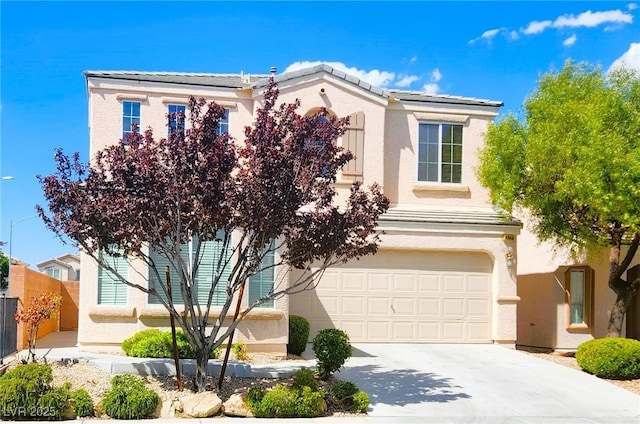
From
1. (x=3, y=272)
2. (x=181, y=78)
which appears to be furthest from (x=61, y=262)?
(x=181, y=78)

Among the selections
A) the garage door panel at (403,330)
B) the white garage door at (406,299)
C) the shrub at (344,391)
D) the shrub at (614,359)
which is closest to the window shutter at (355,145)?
the white garage door at (406,299)

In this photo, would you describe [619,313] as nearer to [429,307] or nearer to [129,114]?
[429,307]

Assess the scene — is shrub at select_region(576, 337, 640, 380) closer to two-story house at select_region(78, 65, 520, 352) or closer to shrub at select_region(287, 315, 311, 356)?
two-story house at select_region(78, 65, 520, 352)

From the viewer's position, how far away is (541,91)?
63.2 feet

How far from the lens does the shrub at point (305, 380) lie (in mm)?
12594

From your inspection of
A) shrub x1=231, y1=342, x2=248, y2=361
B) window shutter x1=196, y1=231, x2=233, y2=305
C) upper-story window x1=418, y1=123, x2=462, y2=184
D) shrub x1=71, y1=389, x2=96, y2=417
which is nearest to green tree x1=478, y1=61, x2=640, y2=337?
upper-story window x1=418, y1=123, x2=462, y2=184

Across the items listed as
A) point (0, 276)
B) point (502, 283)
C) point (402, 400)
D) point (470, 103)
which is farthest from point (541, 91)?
point (0, 276)

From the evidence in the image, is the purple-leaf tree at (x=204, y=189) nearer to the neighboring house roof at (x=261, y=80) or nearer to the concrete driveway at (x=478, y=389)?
the concrete driveway at (x=478, y=389)

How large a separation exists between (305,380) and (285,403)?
656mm

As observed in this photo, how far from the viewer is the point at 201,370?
12914 millimetres

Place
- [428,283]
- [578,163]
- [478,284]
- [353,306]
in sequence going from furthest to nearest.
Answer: [478,284]
[428,283]
[353,306]
[578,163]

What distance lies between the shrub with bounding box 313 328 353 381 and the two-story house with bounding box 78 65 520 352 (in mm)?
4618

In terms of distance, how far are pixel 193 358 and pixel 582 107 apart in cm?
1067

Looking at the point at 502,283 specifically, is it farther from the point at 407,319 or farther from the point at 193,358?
the point at 193,358
